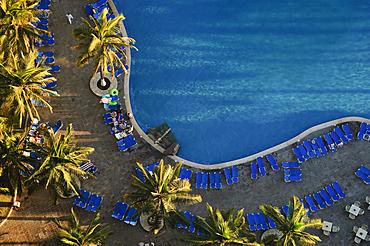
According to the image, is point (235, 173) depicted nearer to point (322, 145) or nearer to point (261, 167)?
point (261, 167)

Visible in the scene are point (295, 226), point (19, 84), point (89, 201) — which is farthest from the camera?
point (89, 201)

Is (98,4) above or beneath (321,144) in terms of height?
above

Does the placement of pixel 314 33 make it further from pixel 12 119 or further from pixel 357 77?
pixel 12 119

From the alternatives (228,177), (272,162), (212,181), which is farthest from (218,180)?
(272,162)

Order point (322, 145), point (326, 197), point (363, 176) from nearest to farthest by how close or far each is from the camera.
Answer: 1. point (326, 197)
2. point (363, 176)
3. point (322, 145)

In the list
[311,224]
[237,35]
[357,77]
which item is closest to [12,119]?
[237,35]

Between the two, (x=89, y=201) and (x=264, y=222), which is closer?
(x=264, y=222)

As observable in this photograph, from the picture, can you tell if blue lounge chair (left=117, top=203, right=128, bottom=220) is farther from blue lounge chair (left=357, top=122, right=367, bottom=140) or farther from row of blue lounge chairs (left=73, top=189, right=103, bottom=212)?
blue lounge chair (left=357, top=122, right=367, bottom=140)

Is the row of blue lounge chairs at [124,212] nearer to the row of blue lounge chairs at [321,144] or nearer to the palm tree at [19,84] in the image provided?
the palm tree at [19,84]
